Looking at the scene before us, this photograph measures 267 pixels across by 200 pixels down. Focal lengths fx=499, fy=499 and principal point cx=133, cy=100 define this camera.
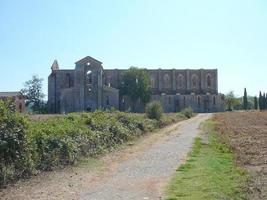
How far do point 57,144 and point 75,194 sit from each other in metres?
5.39

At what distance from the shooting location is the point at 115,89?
4333 inches

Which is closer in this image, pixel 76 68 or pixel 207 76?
pixel 76 68

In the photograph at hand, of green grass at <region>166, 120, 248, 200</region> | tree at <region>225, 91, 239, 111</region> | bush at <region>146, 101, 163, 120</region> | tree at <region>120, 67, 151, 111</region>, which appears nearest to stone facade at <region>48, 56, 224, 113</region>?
tree at <region>120, 67, 151, 111</region>

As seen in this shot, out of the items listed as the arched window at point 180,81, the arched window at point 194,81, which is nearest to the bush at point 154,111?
the arched window at point 180,81

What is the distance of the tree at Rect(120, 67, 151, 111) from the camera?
116 meters

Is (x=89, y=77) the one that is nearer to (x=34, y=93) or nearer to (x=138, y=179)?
(x=34, y=93)

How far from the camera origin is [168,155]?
69.0 ft

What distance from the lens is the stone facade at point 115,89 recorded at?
106 metres

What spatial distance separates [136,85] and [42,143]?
3943 inches

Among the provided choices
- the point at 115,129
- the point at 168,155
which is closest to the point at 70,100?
the point at 115,129

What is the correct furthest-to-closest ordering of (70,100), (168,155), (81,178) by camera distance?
(70,100), (168,155), (81,178)

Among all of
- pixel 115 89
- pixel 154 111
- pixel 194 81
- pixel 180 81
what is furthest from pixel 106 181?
pixel 194 81

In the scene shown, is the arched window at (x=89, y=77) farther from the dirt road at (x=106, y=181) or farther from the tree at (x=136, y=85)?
the dirt road at (x=106, y=181)

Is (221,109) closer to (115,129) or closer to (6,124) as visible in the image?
(115,129)
